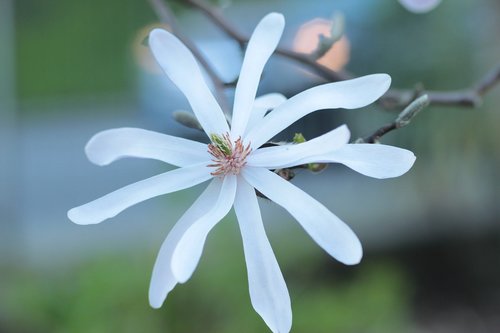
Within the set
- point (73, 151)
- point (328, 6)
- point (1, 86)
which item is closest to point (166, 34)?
point (328, 6)

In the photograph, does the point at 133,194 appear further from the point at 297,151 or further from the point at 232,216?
the point at 232,216

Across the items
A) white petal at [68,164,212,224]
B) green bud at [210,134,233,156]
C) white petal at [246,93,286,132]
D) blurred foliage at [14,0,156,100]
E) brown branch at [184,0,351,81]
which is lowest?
white petal at [68,164,212,224]

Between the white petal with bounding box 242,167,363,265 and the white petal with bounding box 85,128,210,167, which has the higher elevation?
the white petal with bounding box 85,128,210,167

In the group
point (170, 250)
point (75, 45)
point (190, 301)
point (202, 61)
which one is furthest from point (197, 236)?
point (75, 45)

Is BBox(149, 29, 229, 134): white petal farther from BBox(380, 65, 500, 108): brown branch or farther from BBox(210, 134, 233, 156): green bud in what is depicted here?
BBox(380, 65, 500, 108): brown branch

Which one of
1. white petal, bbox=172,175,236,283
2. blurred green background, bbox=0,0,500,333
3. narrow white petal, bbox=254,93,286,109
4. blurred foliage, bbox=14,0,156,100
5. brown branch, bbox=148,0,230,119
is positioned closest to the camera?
white petal, bbox=172,175,236,283

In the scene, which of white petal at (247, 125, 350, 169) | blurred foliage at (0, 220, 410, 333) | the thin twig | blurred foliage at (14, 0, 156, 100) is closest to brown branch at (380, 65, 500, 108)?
the thin twig

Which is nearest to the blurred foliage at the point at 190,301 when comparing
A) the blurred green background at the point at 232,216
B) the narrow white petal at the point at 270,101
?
the blurred green background at the point at 232,216

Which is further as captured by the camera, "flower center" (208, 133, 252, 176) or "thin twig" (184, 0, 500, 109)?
"thin twig" (184, 0, 500, 109)
